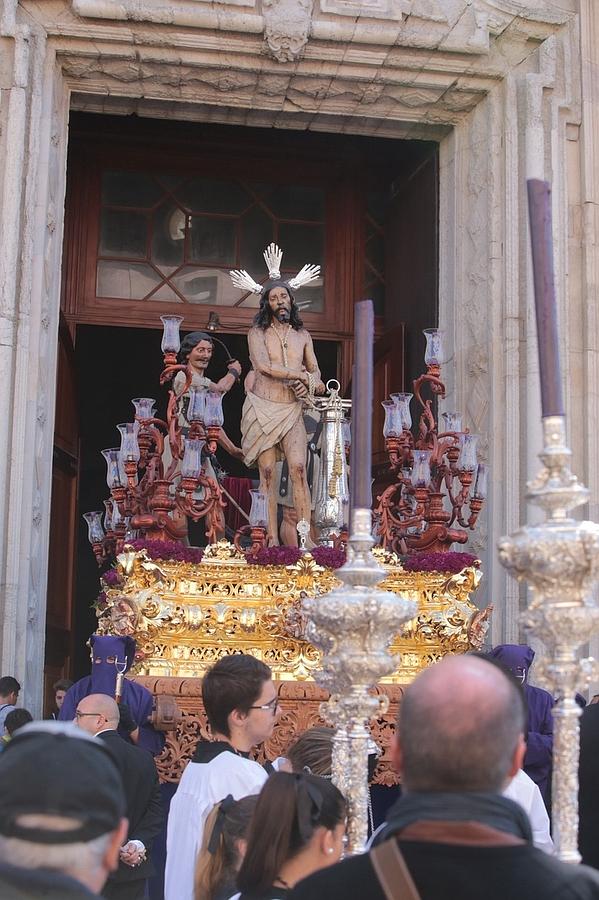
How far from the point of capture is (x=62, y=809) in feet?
5.50

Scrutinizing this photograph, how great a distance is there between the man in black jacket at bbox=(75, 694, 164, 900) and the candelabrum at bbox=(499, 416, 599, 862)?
224 cm

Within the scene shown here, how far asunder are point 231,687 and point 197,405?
4156 millimetres

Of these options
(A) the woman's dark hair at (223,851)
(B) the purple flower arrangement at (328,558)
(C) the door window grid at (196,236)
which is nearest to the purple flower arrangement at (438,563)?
(B) the purple flower arrangement at (328,558)

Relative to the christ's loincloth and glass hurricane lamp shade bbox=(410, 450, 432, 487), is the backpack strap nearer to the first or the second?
glass hurricane lamp shade bbox=(410, 450, 432, 487)

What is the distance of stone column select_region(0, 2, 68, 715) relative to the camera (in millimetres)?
8180

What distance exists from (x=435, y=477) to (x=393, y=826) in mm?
6322

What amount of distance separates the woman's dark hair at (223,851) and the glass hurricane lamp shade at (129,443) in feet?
15.7

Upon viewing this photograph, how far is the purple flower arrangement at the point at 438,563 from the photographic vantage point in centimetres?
758

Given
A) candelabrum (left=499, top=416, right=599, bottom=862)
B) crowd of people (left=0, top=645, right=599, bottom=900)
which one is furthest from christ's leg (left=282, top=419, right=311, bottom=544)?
crowd of people (left=0, top=645, right=599, bottom=900)

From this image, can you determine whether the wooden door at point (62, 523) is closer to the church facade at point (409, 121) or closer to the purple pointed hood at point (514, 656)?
the church facade at point (409, 121)

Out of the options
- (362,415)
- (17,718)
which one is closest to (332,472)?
(17,718)

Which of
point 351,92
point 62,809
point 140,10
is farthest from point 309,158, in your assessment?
point 62,809

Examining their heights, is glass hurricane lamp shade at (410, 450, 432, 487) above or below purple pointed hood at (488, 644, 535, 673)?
above

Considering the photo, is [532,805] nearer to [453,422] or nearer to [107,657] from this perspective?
[107,657]
